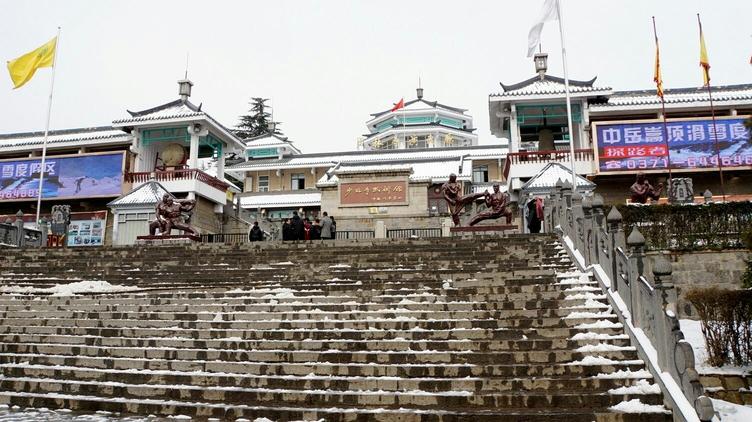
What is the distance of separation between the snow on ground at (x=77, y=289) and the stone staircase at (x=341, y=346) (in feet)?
0.32

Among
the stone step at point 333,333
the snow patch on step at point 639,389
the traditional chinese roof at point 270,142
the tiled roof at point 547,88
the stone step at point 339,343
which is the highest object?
the traditional chinese roof at point 270,142

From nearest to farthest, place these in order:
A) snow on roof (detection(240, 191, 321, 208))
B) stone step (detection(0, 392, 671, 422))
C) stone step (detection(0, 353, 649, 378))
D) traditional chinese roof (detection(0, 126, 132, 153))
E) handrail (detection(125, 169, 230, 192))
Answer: stone step (detection(0, 392, 671, 422)) → stone step (detection(0, 353, 649, 378)) → handrail (detection(125, 169, 230, 192)) → traditional chinese roof (detection(0, 126, 132, 153)) → snow on roof (detection(240, 191, 321, 208))

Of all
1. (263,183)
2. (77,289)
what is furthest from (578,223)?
(263,183)

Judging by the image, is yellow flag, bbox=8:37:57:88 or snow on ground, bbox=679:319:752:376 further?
yellow flag, bbox=8:37:57:88

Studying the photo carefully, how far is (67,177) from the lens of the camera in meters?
28.6

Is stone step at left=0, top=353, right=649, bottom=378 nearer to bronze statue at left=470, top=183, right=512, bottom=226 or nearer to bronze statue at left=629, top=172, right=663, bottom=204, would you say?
bronze statue at left=470, top=183, right=512, bottom=226

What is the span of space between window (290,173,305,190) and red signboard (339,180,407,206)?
18.5 m

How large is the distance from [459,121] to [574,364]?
48055 millimetres

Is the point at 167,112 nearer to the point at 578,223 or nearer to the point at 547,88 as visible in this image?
the point at 547,88

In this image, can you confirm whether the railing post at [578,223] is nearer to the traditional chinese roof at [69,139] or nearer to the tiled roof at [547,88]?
the tiled roof at [547,88]

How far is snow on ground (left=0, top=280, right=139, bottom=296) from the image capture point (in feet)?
41.8

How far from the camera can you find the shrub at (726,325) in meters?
8.05

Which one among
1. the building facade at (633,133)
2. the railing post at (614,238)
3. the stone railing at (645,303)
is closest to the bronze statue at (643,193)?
the stone railing at (645,303)

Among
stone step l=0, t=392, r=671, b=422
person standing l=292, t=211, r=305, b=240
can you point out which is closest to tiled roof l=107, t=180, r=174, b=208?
person standing l=292, t=211, r=305, b=240
